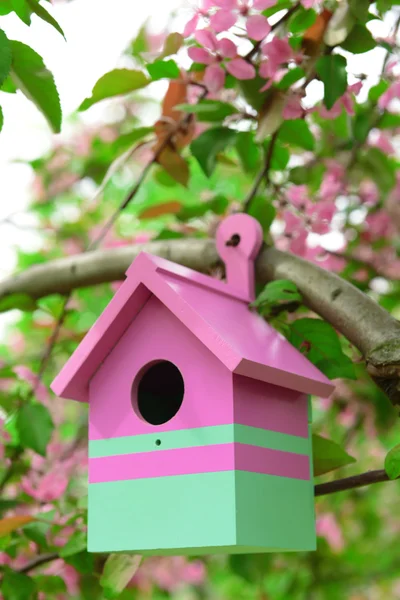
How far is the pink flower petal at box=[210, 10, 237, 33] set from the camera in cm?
117

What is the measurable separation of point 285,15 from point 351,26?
0.41ft

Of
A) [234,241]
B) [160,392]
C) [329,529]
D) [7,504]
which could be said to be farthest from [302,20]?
[329,529]

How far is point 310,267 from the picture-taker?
1.24 m

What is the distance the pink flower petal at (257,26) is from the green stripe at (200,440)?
588 mm

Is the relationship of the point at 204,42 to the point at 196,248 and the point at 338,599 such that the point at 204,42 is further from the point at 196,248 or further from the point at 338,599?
the point at 338,599

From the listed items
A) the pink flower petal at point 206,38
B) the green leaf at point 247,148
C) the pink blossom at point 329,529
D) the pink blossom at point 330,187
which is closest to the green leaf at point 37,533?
the green leaf at point 247,148

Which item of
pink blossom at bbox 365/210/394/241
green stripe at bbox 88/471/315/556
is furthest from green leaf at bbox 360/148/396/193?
green stripe at bbox 88/471/315/556

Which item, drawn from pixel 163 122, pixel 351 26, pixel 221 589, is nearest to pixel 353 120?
pixel 163 122

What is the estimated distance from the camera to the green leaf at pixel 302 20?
4.17ft

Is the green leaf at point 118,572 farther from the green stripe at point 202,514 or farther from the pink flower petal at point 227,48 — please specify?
the pink flower petal at point 227,48

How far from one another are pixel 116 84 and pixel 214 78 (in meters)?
0.19

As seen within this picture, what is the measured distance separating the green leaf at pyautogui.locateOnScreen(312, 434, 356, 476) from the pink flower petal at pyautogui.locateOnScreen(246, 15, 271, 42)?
628mm

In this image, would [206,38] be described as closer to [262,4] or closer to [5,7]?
[262,4]

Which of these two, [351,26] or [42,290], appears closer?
[351,26]
